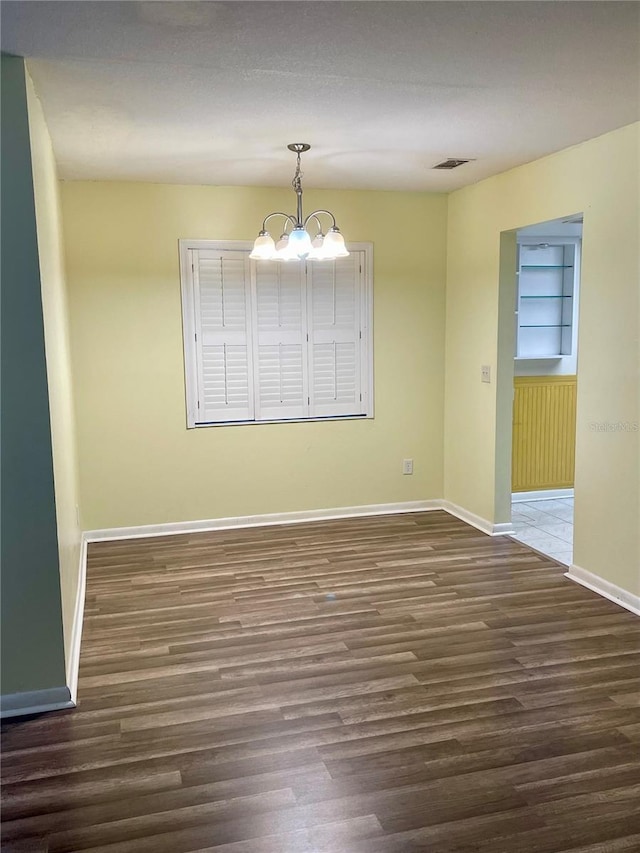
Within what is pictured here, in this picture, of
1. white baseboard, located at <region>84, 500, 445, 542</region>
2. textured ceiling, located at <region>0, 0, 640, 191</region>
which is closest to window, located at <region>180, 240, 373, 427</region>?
white baseboard, located at <region>84, 500, 445, 542</region>

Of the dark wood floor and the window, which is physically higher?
the window

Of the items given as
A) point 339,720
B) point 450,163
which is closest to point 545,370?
point 450,163

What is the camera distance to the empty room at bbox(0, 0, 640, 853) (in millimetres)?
2293

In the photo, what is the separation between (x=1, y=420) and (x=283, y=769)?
163 centimetres

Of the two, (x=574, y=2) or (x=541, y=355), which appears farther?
(x=541, y=355)

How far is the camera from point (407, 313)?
5.40m

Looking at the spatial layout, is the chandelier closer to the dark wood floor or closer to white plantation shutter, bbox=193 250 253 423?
white plantation shutter, bbox=193 250 253 423

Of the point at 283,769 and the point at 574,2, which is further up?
the point at 574,2

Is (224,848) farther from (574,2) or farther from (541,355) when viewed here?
(541,355)

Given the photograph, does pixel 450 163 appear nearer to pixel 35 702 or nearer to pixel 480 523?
pixel 480 523

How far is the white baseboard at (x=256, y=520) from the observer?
4965mm

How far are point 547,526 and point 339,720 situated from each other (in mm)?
3060

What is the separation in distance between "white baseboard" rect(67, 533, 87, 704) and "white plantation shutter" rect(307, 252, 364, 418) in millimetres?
1978

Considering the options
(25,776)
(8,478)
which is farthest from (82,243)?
(25,776)
